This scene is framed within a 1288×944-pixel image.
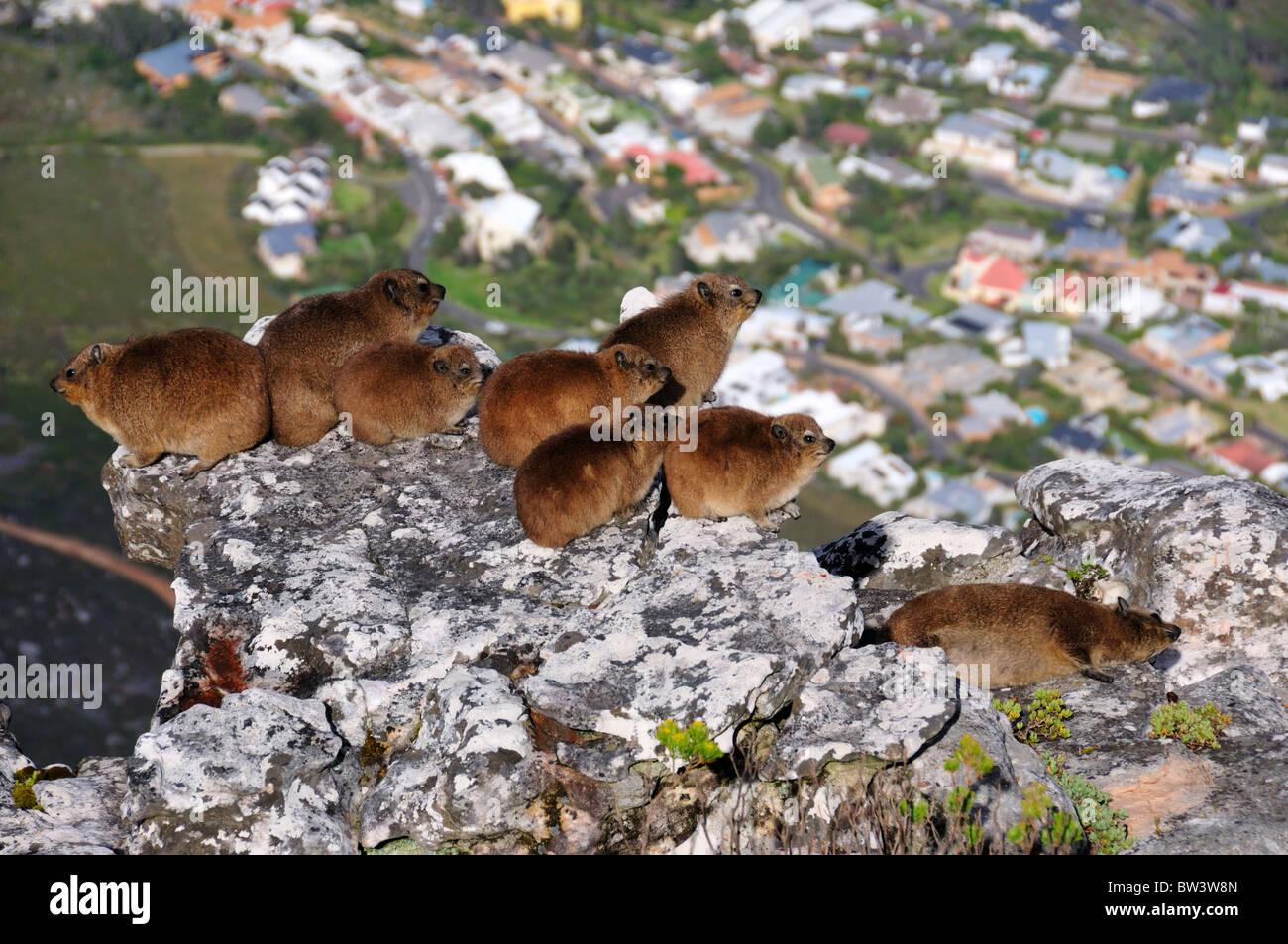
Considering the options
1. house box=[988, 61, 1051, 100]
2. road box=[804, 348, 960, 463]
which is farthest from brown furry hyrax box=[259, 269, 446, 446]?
house box=[988, 61, 1051, 100]

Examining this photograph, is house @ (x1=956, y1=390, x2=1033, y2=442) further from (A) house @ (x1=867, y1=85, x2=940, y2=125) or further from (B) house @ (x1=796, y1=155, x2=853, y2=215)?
(A) house @ (x1=867, y1=85, x2=940, y2=125)

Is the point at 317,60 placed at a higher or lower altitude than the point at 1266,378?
higher

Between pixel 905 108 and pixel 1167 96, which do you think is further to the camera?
pixel 1167 96

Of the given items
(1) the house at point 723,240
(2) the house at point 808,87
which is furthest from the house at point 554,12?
(1) the house at point 723,240

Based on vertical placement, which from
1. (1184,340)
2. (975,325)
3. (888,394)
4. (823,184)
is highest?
(823,184)

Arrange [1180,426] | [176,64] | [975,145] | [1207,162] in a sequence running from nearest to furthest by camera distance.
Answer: [1180,426]
[176,64]
[1207,162]
[975,145]

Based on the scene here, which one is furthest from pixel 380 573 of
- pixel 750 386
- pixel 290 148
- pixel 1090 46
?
pixel 1090 46

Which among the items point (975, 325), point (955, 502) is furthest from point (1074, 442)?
point (975, 325)

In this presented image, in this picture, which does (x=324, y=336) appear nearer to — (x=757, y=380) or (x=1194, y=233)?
(x=757, y=380)
